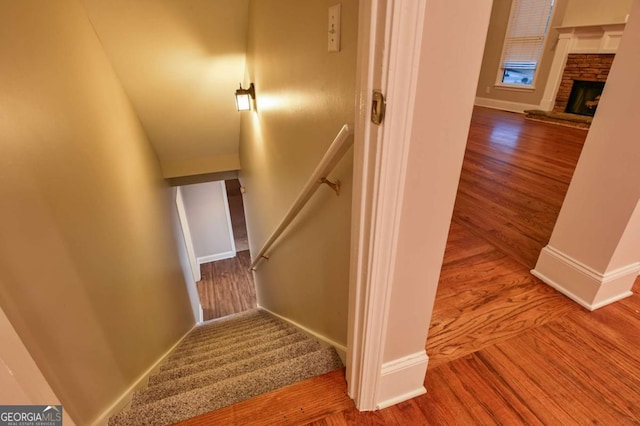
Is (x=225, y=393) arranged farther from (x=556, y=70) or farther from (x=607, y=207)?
(x=556, y=70)

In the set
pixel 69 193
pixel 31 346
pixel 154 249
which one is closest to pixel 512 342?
pixel 31 346

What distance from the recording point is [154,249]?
99.4 inches

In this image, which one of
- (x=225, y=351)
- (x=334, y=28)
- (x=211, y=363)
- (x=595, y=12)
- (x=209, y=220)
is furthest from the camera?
(x=209, y=220)

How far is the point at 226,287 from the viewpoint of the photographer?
5.45 m

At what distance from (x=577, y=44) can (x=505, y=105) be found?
1491 mm

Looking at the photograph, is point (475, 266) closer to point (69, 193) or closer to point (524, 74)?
point (69, 193)

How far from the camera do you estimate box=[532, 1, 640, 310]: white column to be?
1.29 metres

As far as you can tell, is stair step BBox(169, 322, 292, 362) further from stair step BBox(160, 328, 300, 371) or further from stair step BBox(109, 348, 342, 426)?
stair step BBox(109, 348, 342, 426)

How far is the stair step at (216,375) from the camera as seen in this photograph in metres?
1.43

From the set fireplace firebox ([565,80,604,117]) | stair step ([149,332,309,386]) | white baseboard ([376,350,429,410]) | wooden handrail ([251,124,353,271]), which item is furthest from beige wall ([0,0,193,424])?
fireplace firebox ([565,80,604,117])

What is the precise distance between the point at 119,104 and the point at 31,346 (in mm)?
1844

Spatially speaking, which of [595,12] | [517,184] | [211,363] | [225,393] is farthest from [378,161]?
[595,12]

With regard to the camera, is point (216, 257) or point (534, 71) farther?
point (216, 257)

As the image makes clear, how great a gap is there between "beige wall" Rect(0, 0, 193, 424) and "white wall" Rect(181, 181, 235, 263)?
3.37 m
